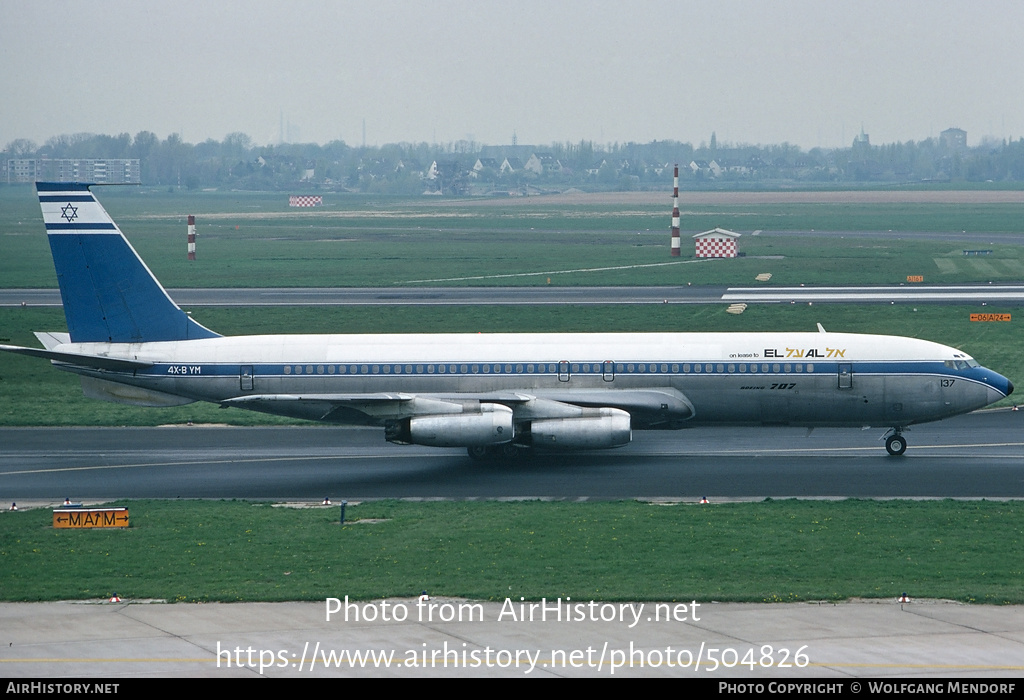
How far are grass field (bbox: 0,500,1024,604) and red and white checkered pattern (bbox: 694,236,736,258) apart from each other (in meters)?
78.7

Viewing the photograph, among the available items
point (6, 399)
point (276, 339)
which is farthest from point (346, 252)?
point (276, 339)

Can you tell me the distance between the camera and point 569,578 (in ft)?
84.8

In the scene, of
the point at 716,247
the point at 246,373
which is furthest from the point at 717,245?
the point at 246,373

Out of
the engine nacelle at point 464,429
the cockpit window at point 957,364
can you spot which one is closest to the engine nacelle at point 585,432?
the engine nacelle at point 464,429

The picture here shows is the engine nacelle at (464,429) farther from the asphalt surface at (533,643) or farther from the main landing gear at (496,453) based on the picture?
the asphalt surface at (533,643)

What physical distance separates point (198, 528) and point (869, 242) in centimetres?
11606

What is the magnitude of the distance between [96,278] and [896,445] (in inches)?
1143

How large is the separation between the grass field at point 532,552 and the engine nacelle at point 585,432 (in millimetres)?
5297

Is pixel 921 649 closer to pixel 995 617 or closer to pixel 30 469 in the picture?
pixel 995 617

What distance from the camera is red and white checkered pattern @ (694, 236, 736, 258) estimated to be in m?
111

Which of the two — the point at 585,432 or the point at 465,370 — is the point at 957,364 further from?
the point at 465,370

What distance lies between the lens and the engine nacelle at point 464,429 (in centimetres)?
3884

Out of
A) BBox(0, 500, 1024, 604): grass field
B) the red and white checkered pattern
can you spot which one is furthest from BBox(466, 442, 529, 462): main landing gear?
the red and white checkered pattern

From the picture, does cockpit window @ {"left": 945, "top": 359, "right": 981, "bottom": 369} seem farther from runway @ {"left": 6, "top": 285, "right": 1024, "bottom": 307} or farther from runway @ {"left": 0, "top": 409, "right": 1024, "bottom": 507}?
runway @ {"left": 6, "top": 285, "right": 1024, "bottom": 307}
